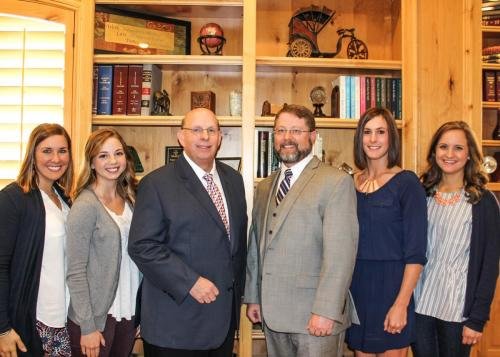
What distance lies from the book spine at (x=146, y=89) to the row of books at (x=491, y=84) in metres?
2.37

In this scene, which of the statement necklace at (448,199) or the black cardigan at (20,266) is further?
the statement necklace at (448,199)

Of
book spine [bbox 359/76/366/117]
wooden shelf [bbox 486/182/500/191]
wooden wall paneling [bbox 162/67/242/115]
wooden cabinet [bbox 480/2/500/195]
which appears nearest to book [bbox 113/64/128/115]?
wooden wall paneling [bbox 162/67/242/115]

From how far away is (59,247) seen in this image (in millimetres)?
2039

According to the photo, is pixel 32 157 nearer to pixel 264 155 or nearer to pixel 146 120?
pixel 146 120

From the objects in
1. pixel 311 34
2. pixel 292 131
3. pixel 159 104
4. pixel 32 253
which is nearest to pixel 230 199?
pixel 292 131

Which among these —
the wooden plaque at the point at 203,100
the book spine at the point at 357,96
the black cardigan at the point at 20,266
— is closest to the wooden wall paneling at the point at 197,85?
the wooden plaque at the point at 203,100

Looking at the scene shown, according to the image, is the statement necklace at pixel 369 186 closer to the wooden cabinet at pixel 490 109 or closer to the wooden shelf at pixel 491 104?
the wooden cabinet at pixel 490 109

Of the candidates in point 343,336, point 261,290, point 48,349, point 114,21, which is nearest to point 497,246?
point 343,336

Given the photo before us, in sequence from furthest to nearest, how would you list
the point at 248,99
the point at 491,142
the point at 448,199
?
the point at 491,142 → the point at 248,99 → the point at 448,199

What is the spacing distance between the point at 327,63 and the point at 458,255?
4.82 feet

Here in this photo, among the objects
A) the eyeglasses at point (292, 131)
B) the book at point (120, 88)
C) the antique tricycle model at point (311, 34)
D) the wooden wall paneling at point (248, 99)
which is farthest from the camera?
the antique tricycle model at point (311, 34)

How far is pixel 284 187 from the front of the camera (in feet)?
6.86

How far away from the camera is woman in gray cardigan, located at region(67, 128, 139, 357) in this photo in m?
1.94

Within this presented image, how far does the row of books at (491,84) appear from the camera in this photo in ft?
11.3
